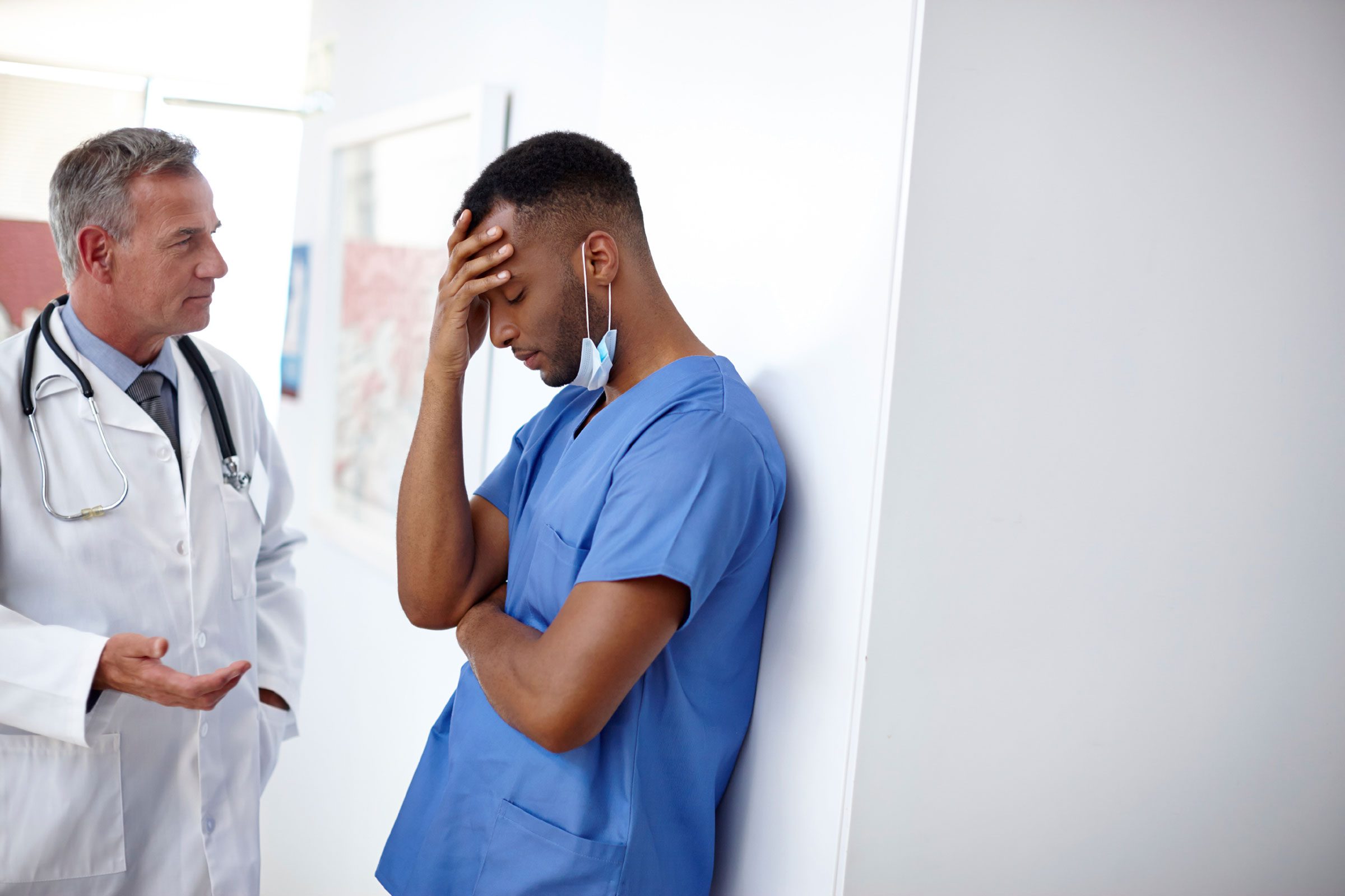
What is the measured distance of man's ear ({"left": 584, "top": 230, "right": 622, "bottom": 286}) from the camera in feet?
3.84

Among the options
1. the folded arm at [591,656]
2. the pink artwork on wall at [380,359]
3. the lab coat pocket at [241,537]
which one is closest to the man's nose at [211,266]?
the lab coat pocket at [241,537]

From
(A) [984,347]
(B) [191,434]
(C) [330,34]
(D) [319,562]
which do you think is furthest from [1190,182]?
(C) [330,34]

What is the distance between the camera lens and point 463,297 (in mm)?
1227

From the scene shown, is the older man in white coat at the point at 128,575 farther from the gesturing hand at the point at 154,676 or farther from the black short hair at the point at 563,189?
the black short hair at the point at 563,189

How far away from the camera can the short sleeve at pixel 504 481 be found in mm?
1450

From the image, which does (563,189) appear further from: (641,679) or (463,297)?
(641,679)

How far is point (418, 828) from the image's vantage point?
51.0 inches

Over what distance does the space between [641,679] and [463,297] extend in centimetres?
53

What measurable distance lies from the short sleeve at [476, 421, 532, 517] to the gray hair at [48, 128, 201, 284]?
0.68 metres

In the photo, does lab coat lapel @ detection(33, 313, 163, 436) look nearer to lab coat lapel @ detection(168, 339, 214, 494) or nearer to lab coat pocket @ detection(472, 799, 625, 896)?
lab coat lapel @ detection(168, 339, 214, 494)

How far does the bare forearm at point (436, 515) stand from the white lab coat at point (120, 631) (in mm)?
424

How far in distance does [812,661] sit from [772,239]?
544 mm

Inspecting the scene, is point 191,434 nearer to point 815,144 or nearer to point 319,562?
point 815,144

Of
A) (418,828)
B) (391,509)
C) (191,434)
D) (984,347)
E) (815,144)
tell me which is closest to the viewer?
(984,347)
